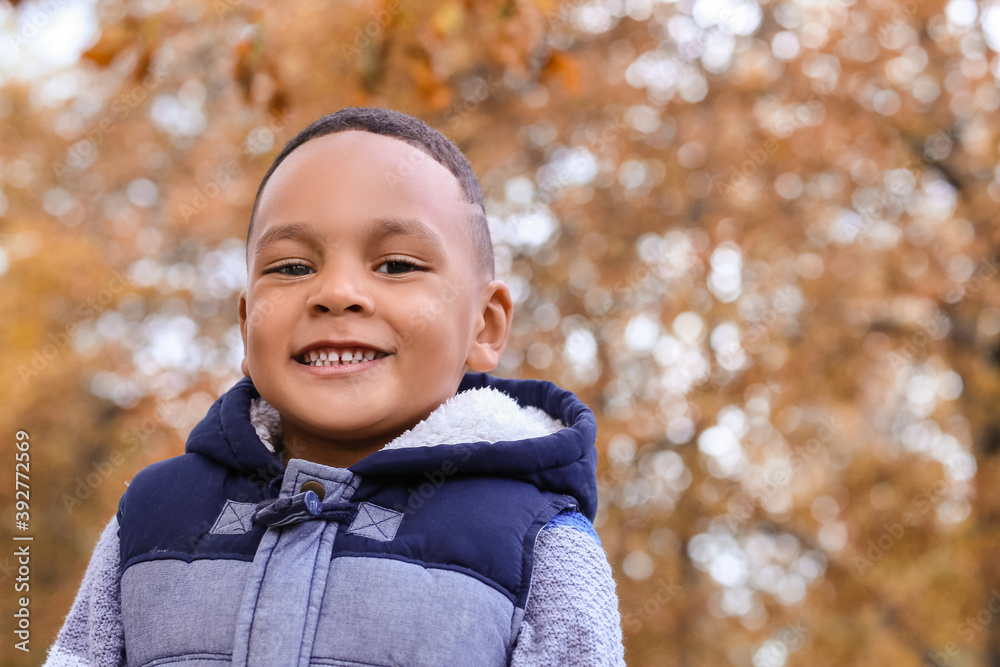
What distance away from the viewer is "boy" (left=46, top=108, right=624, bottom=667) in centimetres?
133

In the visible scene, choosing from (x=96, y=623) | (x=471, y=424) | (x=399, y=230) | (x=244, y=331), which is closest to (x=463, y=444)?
(x=471, y=424)

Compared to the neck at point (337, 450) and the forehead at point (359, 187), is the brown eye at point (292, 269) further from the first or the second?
the neck at point (337, 450)

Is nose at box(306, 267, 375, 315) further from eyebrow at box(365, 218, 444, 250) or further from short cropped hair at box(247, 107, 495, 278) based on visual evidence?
short cropped hair at box(247, 107, 495, 278)

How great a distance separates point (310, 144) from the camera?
1.64 metres

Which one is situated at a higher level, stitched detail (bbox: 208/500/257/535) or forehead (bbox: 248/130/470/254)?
forehead (bbox: 248/130/470/254)

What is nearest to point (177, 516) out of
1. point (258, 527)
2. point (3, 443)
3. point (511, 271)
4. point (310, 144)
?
point (258, 527)

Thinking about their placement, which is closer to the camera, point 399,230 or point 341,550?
point 341,550

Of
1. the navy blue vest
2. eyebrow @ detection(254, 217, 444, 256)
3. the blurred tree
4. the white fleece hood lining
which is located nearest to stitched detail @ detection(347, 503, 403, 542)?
the navy blue vest

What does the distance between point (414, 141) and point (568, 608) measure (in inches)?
36.8

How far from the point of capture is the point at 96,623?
59.7 inches

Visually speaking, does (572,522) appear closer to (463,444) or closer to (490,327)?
(463,444)

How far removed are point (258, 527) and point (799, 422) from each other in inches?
194

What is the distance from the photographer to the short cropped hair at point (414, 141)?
65.5 inches

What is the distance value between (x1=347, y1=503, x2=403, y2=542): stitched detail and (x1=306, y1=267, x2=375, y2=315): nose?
346 millimetres
